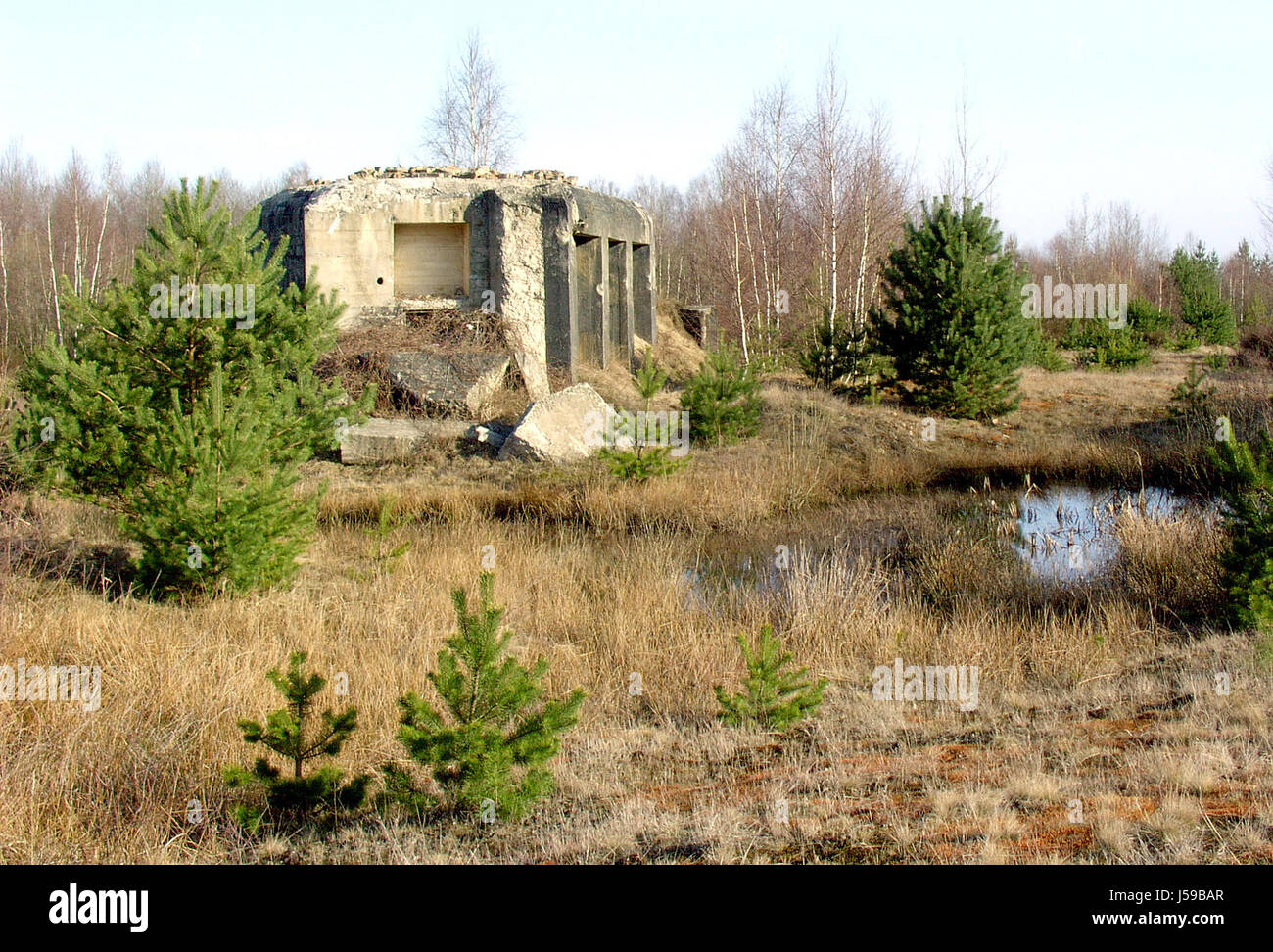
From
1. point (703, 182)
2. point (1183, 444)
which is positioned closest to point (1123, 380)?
point (1183, 444)

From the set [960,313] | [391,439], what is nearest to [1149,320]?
[960,313]

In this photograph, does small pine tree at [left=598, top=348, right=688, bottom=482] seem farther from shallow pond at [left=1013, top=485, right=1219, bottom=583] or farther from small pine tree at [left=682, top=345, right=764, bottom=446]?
shallow pond at [left=1013, top=485, right=1219, bottom=583]

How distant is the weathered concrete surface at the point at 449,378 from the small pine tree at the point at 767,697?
10419 millimetres

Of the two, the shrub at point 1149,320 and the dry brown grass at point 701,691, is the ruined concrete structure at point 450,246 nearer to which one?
the dry brown grass at point 701,691

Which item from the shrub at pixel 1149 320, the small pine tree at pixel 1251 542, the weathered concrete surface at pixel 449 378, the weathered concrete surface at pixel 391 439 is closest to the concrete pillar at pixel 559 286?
the weathered concrete surface at pixel 449 378

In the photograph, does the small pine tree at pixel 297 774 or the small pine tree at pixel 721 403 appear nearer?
the small pine tree at pixel 297 774

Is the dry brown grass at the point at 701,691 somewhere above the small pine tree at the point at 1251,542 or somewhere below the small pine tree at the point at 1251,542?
below

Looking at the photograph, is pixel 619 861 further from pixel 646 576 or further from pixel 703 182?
pixel 703 182

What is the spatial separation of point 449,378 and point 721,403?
162 inches

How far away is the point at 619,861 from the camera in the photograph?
13.1 ft

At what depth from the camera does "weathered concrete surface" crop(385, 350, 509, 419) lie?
15484mm

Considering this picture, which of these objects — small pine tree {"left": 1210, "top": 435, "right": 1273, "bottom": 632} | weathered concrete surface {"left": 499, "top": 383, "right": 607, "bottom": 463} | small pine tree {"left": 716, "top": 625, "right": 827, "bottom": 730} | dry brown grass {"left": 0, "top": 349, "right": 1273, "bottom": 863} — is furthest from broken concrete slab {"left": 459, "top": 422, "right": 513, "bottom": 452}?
small pine tree {"left": 1210, "top": 435, "right": 1273, "bottom": 632}

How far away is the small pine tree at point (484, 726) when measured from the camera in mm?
4090

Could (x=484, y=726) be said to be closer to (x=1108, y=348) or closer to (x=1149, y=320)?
(x=1108, y=348)
